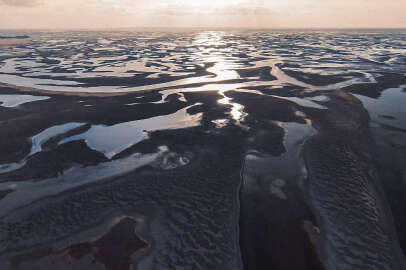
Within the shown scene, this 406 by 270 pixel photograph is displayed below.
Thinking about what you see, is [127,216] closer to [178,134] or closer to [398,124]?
[178,134]

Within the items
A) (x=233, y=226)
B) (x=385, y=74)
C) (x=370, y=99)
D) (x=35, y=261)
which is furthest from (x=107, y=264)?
(x=385, y=74)

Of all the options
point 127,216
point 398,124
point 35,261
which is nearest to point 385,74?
point 398,124

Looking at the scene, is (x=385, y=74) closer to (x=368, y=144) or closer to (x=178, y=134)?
(x=368, y=144)

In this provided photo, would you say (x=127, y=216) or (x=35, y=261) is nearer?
(x=35, y=261)

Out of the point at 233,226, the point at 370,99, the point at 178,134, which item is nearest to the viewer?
the point at 233,226

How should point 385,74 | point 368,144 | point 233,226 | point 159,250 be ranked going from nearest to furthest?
point 159,250 < point 233,226 < point 368,144 < point 385,74

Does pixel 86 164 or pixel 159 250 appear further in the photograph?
pixel 86 164
